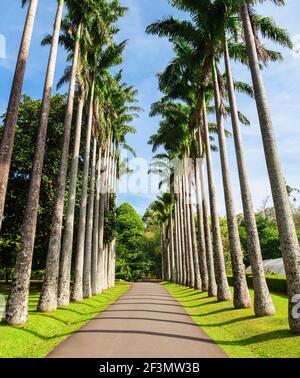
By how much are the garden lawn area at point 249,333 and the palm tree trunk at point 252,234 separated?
0.55m

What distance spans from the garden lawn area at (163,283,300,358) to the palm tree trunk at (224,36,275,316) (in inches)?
21.6

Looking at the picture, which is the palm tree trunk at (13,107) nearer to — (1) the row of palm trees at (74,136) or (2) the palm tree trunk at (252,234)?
(1) the row of palm trees at (74,136)

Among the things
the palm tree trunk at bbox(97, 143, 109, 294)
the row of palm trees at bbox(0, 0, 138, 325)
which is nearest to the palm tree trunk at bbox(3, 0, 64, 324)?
the row of palm trees at bbox(0, 0, 138, 325)

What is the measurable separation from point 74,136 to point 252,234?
1343cm

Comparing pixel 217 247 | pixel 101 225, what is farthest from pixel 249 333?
pixel 101 225

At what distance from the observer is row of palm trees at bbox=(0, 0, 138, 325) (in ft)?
38.2

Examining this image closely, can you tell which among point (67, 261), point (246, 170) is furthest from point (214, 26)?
point (67, 261)

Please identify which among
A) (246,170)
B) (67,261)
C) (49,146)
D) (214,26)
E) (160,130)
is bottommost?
(67,261)

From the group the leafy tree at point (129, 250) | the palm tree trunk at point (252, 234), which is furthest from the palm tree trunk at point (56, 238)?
the leafy tree at point (129, 250)

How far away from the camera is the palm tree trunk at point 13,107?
10.7 m

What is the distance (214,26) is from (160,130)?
15962mm

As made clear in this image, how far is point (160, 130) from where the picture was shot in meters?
32.9
